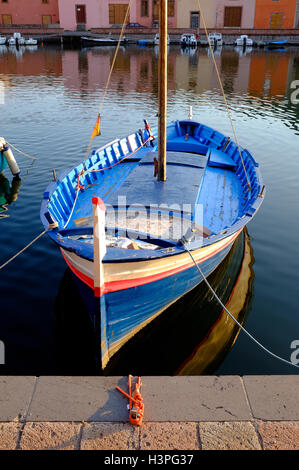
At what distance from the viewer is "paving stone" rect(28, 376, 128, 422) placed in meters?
5.59

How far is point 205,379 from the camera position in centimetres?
624

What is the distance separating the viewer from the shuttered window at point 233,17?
77525 mm

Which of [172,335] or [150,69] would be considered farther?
[150,69]

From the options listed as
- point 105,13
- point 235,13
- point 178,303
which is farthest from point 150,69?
point 178,303

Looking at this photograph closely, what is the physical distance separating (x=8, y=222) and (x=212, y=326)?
872cm

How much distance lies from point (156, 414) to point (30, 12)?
94.8 metres

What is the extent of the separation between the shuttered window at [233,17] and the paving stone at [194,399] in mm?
87738

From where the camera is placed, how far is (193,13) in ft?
256

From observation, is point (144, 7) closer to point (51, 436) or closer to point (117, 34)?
point (117, 34)

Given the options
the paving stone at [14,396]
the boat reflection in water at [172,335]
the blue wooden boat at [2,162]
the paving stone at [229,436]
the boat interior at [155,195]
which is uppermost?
the boat interior at [155,195]

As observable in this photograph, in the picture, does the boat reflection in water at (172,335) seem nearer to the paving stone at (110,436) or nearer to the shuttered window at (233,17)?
the paving stone at (110,436)

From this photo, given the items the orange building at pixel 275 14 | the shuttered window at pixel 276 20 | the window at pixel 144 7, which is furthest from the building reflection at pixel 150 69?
the window at pixel 144 7

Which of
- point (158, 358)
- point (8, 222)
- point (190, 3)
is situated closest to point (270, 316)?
point (158, 358)
